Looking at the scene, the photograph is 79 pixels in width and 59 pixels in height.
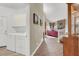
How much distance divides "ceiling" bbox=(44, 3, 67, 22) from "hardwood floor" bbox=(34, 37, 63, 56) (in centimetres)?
32

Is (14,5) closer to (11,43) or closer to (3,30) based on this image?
(3,30)

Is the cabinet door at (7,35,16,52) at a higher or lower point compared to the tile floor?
higher

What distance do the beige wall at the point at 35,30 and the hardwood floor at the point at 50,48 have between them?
0.09m

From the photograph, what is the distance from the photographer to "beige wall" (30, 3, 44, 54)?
7.41 ft

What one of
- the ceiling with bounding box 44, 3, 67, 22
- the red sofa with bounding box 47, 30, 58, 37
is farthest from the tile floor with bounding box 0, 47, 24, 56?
the ceiling with bounding box 44, 3, 67, 22

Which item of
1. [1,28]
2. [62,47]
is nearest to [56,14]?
[62,47]

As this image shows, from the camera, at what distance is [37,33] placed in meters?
2.31

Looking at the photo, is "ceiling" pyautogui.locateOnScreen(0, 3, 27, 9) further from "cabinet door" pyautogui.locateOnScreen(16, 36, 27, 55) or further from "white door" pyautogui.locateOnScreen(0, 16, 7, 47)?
"cabinet door" pyautogui.locateOnScreen(16, 36, 27, 55)

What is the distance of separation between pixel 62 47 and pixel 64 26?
31 cm

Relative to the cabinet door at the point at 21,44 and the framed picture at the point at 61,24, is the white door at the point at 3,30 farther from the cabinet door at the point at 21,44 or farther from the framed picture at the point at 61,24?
the framed picture at the point at 61,24

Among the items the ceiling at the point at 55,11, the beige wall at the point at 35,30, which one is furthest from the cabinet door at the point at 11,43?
the ceiling at the point at 55,11

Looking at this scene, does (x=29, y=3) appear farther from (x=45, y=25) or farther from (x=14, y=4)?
(x=45, y=25)

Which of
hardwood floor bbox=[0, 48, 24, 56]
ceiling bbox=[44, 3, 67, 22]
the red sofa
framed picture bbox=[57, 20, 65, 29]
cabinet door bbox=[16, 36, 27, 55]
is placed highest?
ceiling bbox=[44, 3, 67, 22]

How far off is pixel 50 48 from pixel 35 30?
0.35 meters
